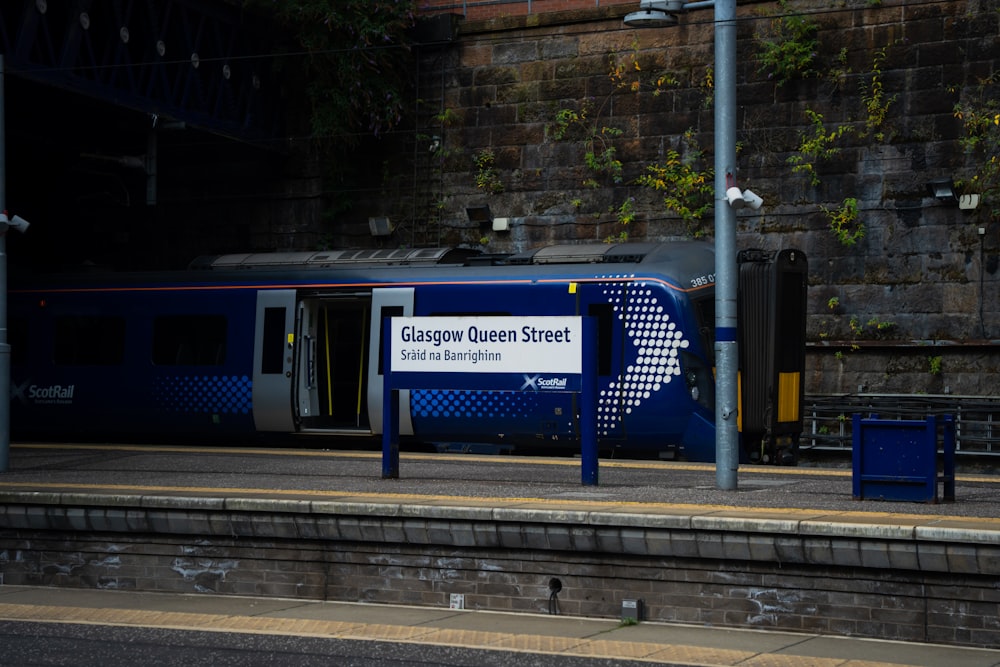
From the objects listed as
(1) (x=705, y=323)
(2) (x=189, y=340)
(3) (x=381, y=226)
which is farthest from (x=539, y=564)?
(3) (x=381, y=226)

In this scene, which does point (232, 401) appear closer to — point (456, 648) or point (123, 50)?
point (123, 50)

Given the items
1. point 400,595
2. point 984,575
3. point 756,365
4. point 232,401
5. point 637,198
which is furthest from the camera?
point 637,198

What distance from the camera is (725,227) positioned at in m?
12.6

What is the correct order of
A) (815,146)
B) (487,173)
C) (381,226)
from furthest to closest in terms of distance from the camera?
1. (381,226)
2. (487,173)
3. (815,146)

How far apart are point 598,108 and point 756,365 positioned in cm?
862

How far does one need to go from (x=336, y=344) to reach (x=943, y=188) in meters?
9.90

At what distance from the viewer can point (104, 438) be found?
862 inches

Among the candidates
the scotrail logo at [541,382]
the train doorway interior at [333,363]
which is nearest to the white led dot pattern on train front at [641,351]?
the scotrail logo at [541,382]

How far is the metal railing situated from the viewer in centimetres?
2030

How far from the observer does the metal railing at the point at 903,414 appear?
2030cm

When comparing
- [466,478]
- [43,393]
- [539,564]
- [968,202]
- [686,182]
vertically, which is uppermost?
[686,182]

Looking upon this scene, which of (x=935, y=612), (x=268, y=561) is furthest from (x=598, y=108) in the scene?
(x=935, y=612)

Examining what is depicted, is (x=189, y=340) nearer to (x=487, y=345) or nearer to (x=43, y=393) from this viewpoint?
(x=43, y=393)

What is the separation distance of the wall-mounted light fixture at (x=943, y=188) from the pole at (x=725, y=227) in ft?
31.7
